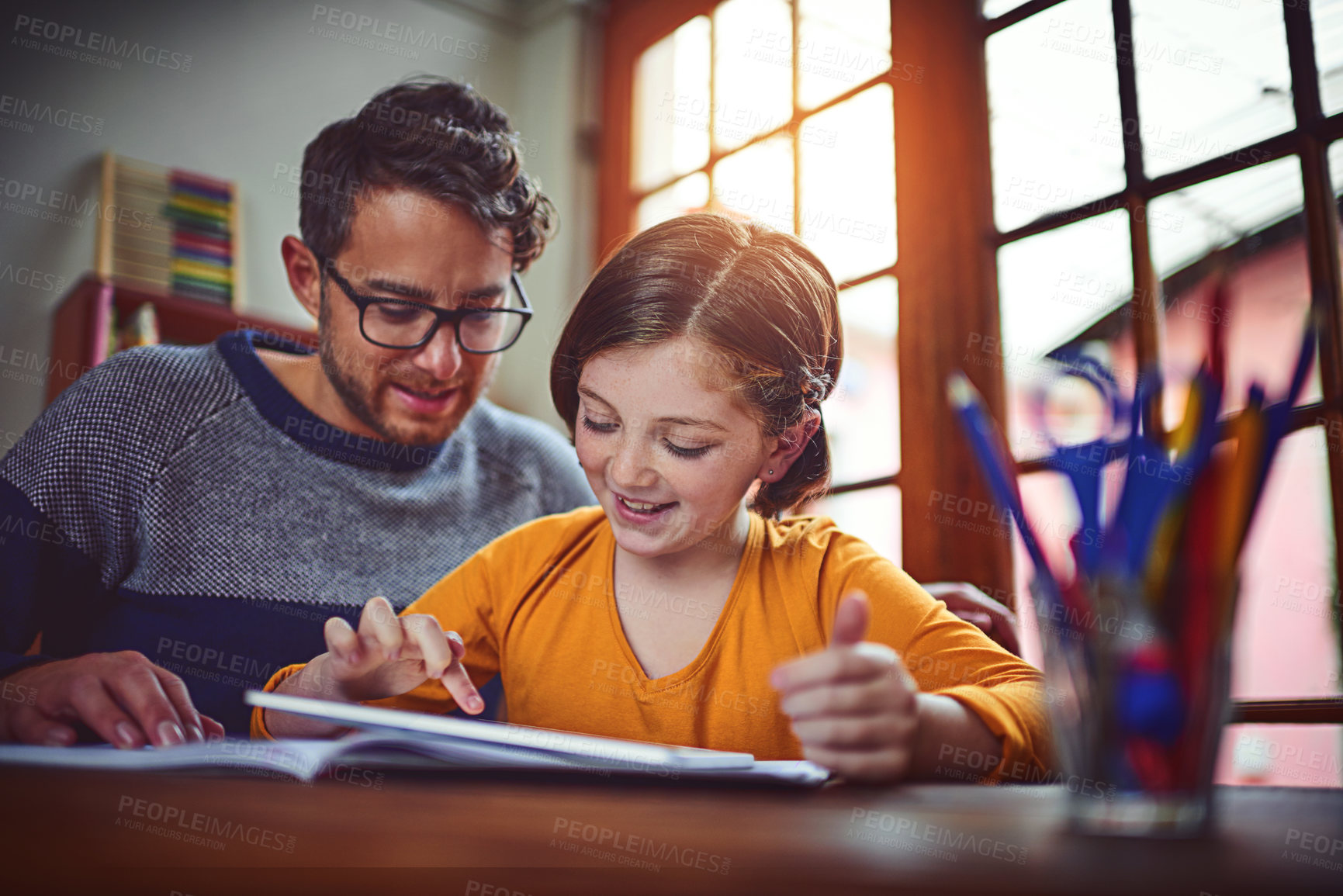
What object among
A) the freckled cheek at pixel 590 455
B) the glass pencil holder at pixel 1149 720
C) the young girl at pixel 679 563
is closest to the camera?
the glass pencil holder at pixel 1149 720

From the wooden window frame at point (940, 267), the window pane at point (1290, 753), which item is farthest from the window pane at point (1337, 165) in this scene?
the window pane at point (1290, 753)

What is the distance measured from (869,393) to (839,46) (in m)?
0.87

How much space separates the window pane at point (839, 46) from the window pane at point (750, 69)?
0.05 meters

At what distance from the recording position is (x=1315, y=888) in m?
0.31

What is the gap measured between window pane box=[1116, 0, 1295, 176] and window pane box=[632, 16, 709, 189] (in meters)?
1.22

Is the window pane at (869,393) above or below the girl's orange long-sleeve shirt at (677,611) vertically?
above

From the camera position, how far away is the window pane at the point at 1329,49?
58.4 inches

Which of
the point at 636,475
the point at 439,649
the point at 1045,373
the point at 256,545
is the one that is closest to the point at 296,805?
the point at 439,649

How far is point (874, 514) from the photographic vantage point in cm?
209

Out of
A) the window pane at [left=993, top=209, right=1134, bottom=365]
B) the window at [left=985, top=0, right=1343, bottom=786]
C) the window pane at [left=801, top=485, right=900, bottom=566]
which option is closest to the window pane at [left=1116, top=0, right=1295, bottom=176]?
the window at [left=985, top=0, right=1343, bottom=786]

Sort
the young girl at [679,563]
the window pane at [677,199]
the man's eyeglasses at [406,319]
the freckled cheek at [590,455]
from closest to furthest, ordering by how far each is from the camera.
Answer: the young girl at [679,563]
the freckled cheek at [590,455]
the man's eyeglasses at [406,319]
the window pane at [677,199]

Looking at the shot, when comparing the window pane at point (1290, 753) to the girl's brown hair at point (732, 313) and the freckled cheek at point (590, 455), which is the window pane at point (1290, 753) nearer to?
the girl's brown hair at point (732, 313)

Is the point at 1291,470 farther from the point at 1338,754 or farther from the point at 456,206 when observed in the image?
the point at 456,206

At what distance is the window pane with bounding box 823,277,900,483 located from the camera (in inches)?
81.5
